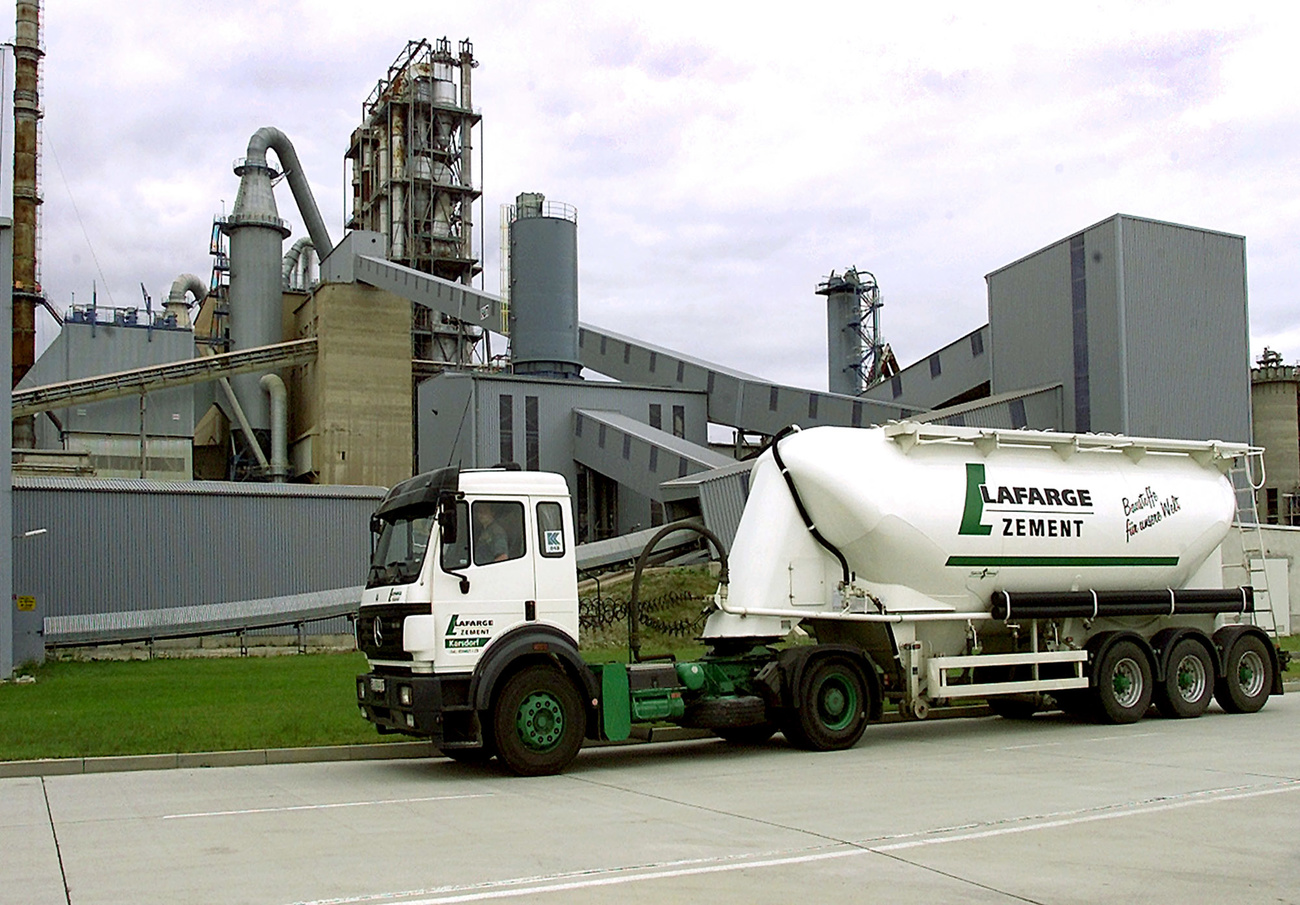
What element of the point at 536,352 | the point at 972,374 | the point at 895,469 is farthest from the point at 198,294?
the point at 895,469

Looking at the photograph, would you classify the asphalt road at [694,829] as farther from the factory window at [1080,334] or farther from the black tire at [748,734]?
the factory window at [1080,334]

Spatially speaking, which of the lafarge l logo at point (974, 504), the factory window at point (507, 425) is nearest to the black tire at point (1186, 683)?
the lafarge l logo at point (974, 504)

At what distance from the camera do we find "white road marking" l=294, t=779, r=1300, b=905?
727 centimetres

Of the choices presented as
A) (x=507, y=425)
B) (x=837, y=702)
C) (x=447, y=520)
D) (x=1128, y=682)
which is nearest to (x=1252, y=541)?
(x=1128, y=682)

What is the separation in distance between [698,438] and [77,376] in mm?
28390

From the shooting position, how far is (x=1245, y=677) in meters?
18.0

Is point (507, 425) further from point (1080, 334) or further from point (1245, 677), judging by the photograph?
point (1245, 677)

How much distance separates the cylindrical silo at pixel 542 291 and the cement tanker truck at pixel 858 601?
117 feet

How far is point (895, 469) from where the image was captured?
15.5 m

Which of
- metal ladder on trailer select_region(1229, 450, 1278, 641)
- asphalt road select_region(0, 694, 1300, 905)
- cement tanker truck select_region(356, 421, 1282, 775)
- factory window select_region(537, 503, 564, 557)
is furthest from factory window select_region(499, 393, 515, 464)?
factory window select_region(537, 503, 564, 557)

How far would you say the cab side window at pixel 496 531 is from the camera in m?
13.0

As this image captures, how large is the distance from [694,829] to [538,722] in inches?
147

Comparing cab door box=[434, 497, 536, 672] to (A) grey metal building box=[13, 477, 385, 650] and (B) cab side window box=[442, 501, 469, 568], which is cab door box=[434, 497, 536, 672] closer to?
(B) cab side window box=[442, 501, 469, 568]

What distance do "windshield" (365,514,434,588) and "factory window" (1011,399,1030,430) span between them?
28.7 m
